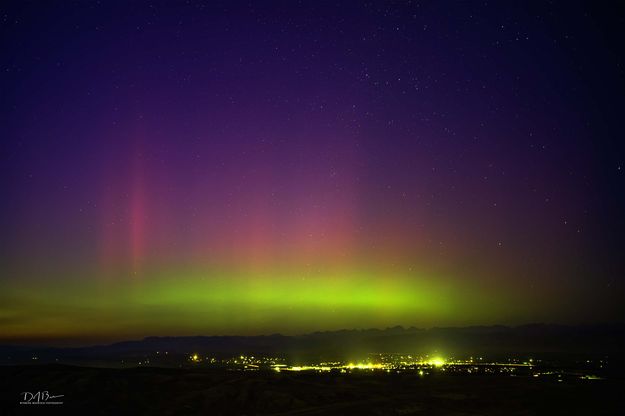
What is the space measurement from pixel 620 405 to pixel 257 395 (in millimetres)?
57229

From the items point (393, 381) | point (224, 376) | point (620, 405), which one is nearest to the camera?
point (620, 405)

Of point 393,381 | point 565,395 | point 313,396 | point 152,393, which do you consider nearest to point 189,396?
point 152,393

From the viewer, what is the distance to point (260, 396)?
76.3 m

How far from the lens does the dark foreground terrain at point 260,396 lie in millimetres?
67875

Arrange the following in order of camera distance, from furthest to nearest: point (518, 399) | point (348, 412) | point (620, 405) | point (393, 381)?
point (393, 381)
point (518, 399)
point (620, 405)
point (348, 412)

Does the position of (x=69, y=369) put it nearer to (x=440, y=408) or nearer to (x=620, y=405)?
(x=440, y=408)

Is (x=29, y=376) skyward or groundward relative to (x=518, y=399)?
skyward

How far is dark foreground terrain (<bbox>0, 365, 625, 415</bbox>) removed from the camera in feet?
223

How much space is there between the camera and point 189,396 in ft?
249

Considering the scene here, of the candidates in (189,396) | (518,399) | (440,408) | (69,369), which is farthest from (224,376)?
(518,399)

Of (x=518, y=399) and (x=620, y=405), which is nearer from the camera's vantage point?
(x=620, y=405)

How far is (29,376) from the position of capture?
8269cm

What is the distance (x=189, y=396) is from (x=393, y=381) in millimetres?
53721

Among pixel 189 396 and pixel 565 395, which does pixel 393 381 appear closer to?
pixel 565 395
